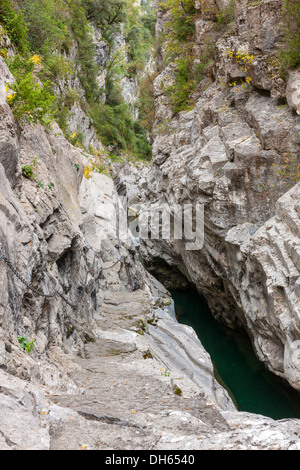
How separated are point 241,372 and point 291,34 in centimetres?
1295

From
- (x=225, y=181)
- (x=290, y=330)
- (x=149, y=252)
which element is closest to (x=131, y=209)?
(x=149, y=252)

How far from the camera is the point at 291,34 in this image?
10422mm

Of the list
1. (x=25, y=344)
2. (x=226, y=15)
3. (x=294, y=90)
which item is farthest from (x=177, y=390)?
(x=226, y=15)

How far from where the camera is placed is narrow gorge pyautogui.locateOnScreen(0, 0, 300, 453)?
13.6ft

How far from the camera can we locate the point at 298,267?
26.0ft

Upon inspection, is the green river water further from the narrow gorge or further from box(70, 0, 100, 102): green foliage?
box(70, 0, 100, 102): green foliage

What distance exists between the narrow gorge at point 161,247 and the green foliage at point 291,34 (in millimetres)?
61

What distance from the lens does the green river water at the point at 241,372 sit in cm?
1194

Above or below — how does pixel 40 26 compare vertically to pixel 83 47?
below

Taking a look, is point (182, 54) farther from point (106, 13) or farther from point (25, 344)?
point (25, 344)

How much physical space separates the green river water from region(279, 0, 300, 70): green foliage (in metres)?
10.9

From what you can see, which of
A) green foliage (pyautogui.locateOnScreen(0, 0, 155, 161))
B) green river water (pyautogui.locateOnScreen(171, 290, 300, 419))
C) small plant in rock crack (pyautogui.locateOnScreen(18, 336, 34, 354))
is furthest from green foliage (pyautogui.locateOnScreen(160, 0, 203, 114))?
small plant in rock crack (pyautogui.locateOnScreen(18, 336, 34, 354))

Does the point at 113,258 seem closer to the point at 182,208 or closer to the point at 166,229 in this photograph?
the point at 182,208

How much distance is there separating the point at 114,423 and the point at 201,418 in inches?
48.8
